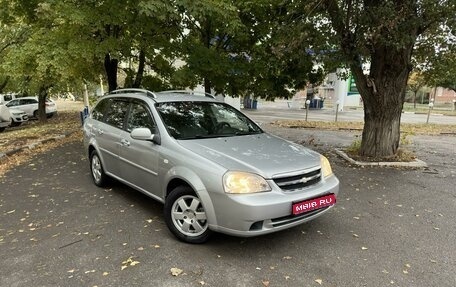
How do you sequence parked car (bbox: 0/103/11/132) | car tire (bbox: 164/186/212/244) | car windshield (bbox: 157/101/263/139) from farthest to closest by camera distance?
parked car (bbox: 0/103/11/132) → car windshield (bbox: 157/101/263/139) → car tire (bbox: 164/186/212/244)

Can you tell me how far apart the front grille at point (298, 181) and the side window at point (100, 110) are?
3.60 m

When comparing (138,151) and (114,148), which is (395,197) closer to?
(138,151)

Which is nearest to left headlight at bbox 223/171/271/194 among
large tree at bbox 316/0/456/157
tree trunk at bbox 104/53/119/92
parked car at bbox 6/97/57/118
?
large tree at bbox 316/0/456/157

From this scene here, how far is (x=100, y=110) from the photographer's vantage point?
5973mm

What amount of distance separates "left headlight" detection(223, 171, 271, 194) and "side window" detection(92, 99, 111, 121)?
10.8 ft

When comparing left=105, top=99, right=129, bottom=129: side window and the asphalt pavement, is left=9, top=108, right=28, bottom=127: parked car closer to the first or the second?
the asphalt pavement

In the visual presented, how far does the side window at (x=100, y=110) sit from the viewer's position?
5.85m

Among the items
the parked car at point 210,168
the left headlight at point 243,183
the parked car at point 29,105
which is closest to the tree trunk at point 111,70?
the parked car at point 210,168

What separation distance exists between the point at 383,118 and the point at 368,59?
1550mm

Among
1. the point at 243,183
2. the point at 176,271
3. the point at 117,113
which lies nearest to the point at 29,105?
the point at 117,113

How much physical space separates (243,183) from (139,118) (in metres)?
2.11

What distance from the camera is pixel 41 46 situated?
8375 millimetres

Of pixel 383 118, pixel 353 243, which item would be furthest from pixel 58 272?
pixel 383 118

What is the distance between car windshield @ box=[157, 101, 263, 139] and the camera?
438 centimetres
